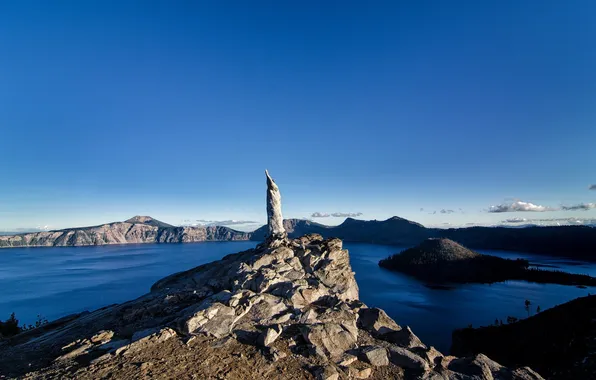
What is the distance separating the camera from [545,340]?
38531 millimetres

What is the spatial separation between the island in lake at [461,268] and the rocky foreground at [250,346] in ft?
426

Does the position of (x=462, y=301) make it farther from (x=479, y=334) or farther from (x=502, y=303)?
(x=479, y=334)

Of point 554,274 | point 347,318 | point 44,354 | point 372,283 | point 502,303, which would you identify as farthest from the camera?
point 554,274

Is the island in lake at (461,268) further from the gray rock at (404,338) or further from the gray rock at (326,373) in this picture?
the gray rock at (326,373)

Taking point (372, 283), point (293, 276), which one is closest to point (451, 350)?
point (293, 276)

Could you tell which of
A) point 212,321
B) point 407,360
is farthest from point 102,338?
point 407,360

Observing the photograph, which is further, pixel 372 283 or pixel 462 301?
pixel 372 283

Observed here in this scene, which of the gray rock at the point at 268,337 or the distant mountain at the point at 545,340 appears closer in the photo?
the gray rock at the point at 268,337

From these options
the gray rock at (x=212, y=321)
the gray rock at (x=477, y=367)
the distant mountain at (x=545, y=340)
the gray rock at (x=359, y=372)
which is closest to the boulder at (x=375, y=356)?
the gray rock at (x=359, y=372)

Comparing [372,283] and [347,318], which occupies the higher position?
[347,318]

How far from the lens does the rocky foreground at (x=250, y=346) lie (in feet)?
38.7

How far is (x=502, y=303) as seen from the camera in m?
90.5

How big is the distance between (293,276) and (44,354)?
15.9 metres

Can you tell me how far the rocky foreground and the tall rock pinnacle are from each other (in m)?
15.9
